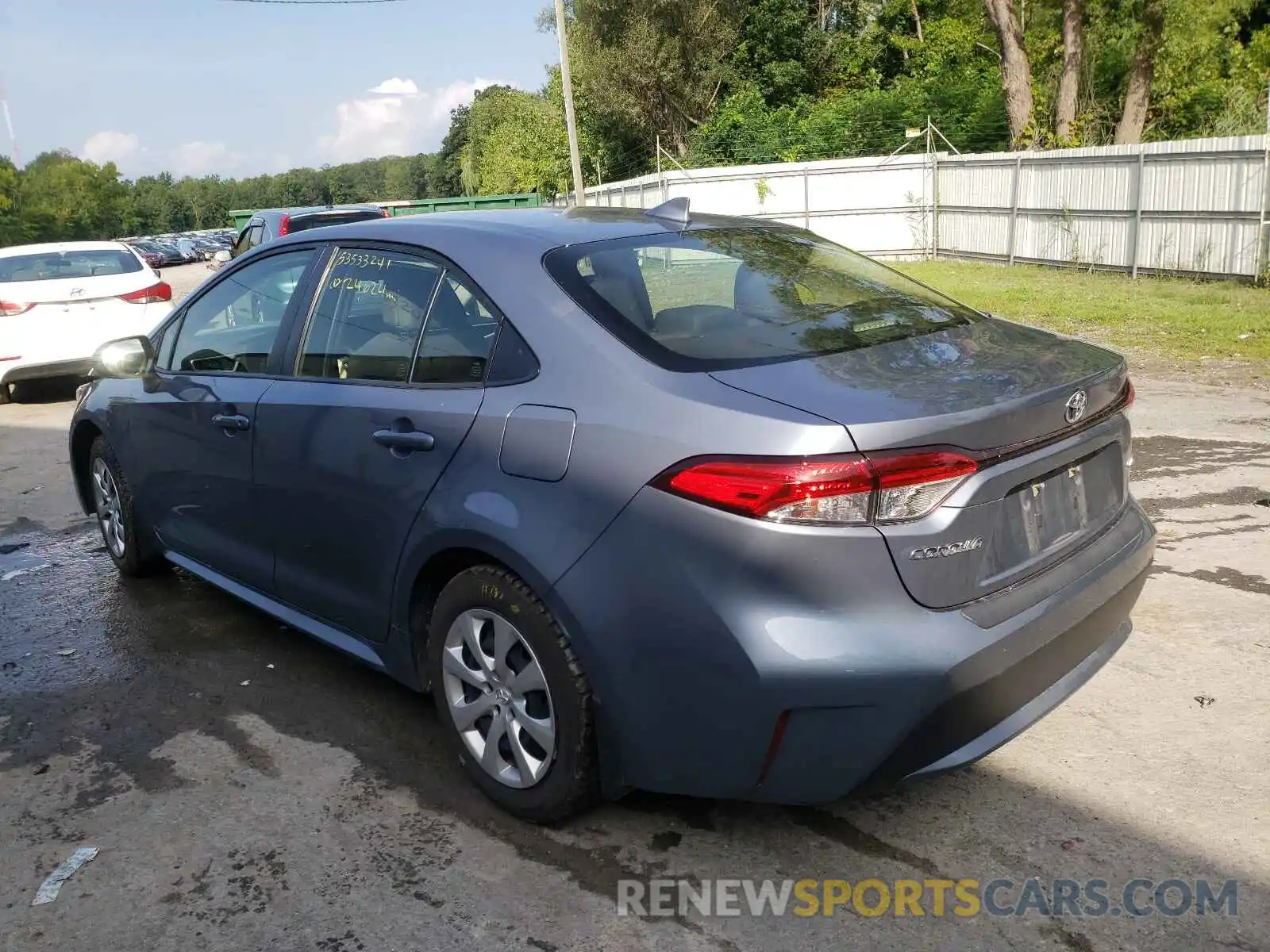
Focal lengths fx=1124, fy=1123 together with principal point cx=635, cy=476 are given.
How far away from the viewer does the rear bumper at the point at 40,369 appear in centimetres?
1088

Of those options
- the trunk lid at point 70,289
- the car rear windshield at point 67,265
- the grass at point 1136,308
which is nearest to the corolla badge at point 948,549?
the grass at point 1136,308

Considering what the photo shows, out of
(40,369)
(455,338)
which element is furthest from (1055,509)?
(40,369)

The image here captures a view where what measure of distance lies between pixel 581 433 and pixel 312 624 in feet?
5.30

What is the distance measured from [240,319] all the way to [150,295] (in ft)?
26.2

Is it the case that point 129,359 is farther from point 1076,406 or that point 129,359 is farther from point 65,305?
point 65,305

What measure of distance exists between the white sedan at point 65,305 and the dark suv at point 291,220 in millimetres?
1414

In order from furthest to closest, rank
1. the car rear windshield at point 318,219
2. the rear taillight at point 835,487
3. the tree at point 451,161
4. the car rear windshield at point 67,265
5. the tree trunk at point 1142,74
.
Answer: the tree at point 451,161 → the tree trunk at point 1142,74 → the car rear windshield at point 318,219 → the car rear windshield at point 67,265 → the rear taillight at point 835,487

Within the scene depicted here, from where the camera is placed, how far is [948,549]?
2566 millimetres

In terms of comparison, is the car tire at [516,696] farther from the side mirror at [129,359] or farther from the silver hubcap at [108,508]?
the silver hubcap at [108,508]

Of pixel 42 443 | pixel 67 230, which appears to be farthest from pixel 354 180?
pixel 42 443

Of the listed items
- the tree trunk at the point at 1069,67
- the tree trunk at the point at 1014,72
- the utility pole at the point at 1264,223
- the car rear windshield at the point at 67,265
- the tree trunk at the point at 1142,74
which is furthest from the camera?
the tree trunk at the point at 1014,72

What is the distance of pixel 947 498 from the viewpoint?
2566mm

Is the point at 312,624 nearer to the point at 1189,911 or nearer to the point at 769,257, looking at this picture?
the point at 769,257

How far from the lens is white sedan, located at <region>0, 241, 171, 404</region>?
1087 centimetres
